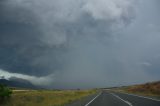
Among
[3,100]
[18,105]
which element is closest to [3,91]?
[3,100]

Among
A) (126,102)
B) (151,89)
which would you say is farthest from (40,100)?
(151,89)

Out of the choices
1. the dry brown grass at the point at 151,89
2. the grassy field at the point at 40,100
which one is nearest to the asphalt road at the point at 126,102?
the grassy field at the point at 40,100

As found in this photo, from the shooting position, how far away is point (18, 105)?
5522 cm

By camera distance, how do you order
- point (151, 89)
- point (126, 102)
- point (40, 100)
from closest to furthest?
point (126, 102), point (40, 100), point (151, 89)

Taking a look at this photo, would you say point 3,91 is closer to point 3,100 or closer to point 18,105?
point 3,100

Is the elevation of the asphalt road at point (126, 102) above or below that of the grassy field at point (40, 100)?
below

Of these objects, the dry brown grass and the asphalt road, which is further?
the dry brown grass

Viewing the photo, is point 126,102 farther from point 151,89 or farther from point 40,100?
point 151,89

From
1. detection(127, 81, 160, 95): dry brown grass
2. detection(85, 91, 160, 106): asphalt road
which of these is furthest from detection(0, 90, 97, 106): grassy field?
detection(127, 81, 160, 95): dry brown grass

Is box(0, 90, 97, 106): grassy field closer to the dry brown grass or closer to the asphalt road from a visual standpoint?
the asphalt road

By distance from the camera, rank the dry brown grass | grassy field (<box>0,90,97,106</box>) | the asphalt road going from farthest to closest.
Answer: the dry brown grass, grassy field (<box>0,90,97,106</box>), the asphalt road

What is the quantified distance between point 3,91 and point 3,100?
2.74 meters

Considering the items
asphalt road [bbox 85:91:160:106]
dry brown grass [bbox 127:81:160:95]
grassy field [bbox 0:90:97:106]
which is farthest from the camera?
dry brown grass [bbox 127:81:160:95]

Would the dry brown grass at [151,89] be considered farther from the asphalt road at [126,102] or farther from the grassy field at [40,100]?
the asphalt road at [126,102]
